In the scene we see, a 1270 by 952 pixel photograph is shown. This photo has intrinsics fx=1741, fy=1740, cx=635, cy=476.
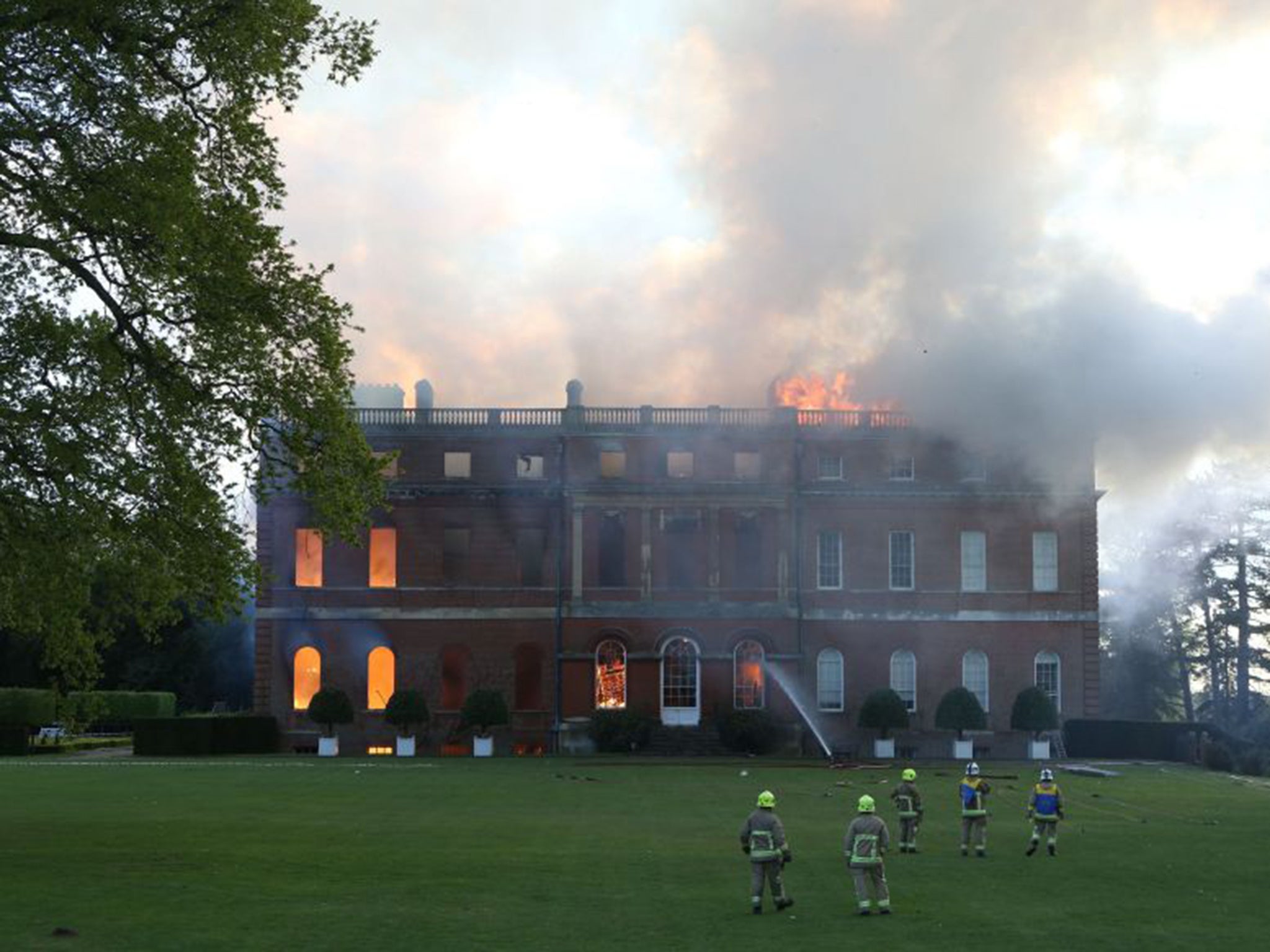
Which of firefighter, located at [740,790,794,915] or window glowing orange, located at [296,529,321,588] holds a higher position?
window glowing orange, located at [296,529,321,588]

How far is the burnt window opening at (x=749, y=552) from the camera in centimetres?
6894

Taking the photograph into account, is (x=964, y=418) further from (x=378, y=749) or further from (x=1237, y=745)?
(x=378, y=749)

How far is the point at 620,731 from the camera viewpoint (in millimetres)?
64500

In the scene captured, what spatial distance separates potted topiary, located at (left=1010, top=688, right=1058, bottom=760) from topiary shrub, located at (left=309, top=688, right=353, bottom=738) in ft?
83.0

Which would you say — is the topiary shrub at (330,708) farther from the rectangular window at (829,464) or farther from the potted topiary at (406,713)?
the rectangular window at (829,464)

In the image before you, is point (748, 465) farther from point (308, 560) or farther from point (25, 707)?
point (25, 707)

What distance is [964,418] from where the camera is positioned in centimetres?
6750

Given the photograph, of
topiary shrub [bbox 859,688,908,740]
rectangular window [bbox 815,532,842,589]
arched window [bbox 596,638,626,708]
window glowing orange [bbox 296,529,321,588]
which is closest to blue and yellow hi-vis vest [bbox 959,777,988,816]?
topiary shrub [bbox 859,688,908,740]

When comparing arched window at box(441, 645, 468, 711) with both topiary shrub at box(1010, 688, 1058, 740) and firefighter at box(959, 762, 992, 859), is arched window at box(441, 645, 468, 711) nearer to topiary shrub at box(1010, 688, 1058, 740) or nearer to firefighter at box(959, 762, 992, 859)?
topiary shrub at box(1010, 688, 1058, 740)

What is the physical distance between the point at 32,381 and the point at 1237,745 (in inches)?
1772

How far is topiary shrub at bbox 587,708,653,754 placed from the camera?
64562 mm

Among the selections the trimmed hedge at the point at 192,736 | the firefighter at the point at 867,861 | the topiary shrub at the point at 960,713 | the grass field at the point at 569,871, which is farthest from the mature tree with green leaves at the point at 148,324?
the topiary shrub at the point at 960,713

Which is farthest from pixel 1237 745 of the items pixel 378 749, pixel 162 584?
pixel 162 584

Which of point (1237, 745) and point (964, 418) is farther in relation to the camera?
point (964, 418)
